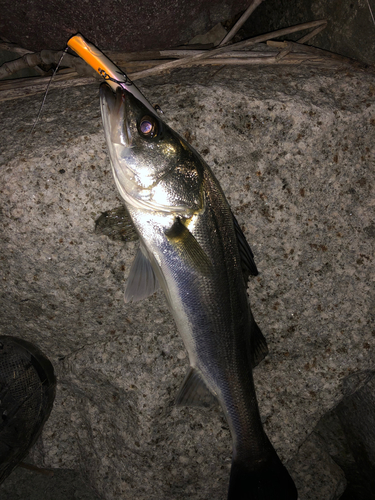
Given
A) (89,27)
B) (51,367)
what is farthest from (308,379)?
(89,27)

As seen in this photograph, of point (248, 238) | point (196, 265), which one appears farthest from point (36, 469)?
point (248, 238)

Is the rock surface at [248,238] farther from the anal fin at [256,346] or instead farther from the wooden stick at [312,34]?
the wooden stick at [312,34]

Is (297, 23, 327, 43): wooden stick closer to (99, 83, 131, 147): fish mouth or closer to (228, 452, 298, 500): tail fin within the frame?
(99, 83, 131, 147): fish mouth

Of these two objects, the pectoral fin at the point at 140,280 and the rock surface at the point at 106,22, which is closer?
→ the pectoral fin at the point at 140,280

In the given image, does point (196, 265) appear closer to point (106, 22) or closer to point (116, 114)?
point (116, 114)

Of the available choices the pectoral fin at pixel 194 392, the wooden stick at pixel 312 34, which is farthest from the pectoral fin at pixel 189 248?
the wooden stick at pixel 312 34

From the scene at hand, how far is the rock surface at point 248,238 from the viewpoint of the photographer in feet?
7.78

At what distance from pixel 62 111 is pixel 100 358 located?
1804 mm

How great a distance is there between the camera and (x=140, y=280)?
232 centimetres

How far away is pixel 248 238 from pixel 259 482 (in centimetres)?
162

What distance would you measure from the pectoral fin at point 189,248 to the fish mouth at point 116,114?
0.55 m

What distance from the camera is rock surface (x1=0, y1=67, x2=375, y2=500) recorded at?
2.37 metres

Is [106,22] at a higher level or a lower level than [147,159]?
higher

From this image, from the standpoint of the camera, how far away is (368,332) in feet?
8.78
